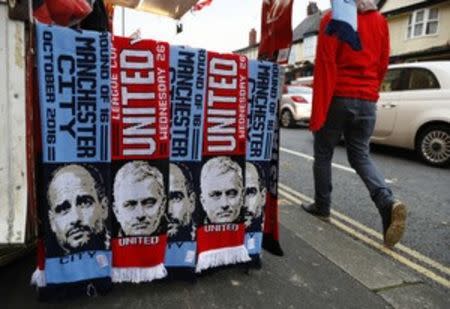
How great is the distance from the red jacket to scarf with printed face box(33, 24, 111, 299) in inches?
66.7

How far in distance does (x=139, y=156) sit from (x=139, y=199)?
0.23 metres

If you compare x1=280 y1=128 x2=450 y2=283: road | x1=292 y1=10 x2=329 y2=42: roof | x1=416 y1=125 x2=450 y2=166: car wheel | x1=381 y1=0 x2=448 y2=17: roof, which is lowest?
x1=280 y1=128 x2=450 y2=283: road

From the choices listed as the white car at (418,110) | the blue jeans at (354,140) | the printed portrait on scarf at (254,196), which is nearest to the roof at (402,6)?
the white car at (418,110)

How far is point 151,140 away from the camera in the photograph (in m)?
1.97

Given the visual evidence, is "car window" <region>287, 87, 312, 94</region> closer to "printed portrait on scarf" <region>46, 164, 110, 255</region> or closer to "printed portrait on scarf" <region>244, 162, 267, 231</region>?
"printed portrait on scarf" <region>244, 162, 267, 231</region>

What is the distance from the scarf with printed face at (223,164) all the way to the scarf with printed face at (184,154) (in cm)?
5

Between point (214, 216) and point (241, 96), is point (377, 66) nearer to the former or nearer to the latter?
point (241, 96)

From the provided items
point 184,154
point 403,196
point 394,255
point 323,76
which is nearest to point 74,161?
point 184,154

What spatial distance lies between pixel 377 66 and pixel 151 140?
2.09 meters

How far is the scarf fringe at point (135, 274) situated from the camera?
2027 millimetres

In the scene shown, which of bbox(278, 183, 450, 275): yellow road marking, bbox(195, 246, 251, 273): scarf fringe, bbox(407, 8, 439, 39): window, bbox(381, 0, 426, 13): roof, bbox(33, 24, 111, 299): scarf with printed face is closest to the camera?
bbox(33, 24, 111, 299): scarf with printed face

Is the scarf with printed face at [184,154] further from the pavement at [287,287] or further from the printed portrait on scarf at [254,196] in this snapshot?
the printed portrait on scarf at [254,196]

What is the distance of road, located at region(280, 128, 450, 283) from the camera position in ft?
9.93

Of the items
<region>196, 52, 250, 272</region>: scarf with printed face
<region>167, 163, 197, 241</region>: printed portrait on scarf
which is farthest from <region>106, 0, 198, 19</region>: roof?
<region>167, 163, 197, 241</region>: printed portrait on scarf
